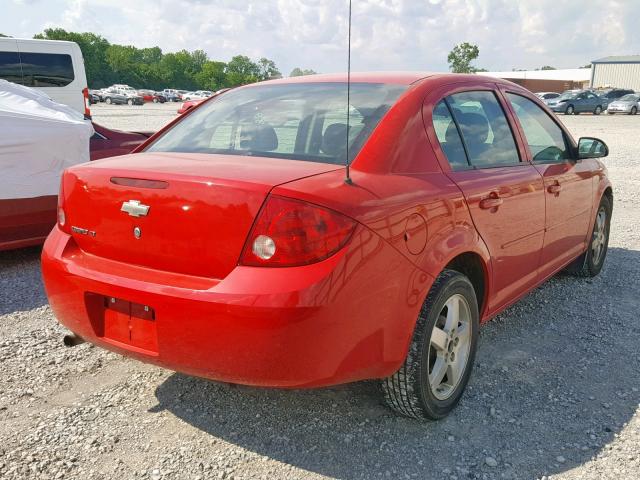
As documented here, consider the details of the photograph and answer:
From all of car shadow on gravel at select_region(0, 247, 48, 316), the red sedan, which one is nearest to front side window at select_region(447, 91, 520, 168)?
car shadow on gravel at select_region(0, 247, 48, 316)

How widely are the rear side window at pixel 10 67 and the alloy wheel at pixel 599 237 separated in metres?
10.9

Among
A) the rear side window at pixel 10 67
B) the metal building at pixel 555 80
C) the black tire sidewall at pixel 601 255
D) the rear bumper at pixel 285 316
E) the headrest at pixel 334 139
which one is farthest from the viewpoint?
the metal building at pixel 555 80

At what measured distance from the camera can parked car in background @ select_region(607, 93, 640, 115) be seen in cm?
3778

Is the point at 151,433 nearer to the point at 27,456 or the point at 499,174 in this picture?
the point at 27,456

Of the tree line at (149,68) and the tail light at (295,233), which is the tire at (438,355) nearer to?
the tail light at (295,233)

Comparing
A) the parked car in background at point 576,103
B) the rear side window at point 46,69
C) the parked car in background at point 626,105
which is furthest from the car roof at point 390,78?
the parked car in background at point 626,105

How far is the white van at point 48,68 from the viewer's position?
1159 centimetres

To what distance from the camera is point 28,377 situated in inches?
125

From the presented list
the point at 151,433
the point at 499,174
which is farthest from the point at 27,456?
the point at 499,174

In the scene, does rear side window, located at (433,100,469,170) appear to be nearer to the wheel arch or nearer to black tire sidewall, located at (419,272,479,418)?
the wheel arch

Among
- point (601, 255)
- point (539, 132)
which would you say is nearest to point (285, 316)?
point (539, 132)

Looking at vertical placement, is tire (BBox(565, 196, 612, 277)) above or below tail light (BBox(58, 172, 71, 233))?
below

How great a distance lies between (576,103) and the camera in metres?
37.2

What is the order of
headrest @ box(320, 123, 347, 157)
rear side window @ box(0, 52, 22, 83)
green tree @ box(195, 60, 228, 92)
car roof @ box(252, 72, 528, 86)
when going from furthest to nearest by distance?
green tree @ box(195, 60, 228, 92) → rear side window @ box(0, 52, 22, 83) → car roof @ box(252, 72, 528, 86) → headrest @ box(320, 123, 347, 157)
